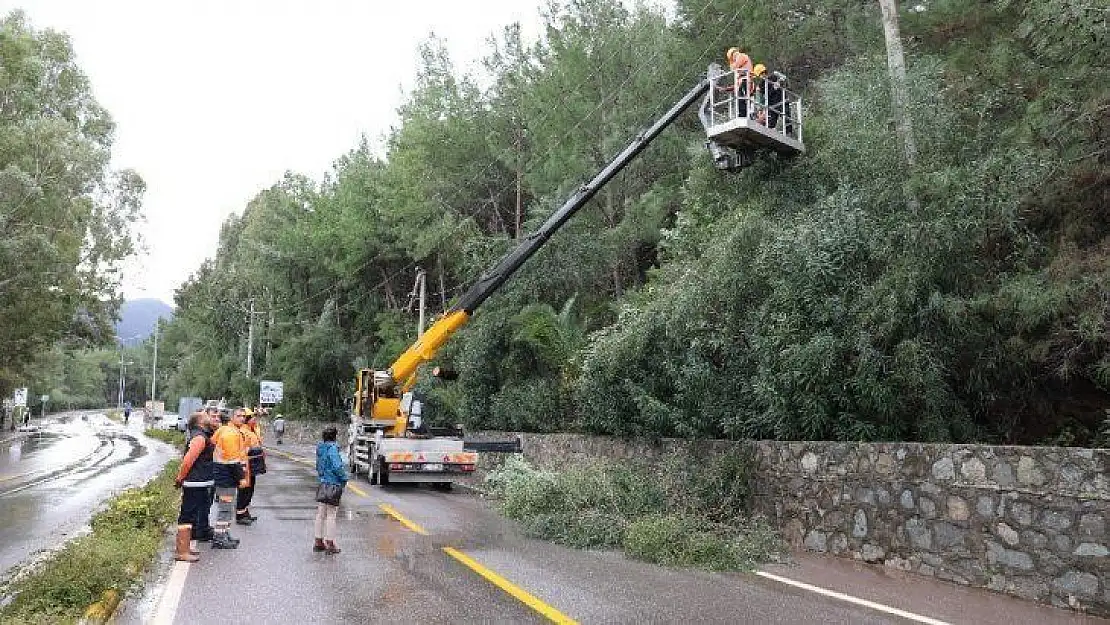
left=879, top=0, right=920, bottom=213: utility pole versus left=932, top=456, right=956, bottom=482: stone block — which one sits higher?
left=879, top=0, right=920, bottom=213: utility pole

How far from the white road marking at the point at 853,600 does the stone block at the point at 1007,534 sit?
56.6 inches

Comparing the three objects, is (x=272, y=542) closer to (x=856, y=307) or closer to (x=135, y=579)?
(x=135, y=579)

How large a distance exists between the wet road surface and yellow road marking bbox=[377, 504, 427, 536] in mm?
4777

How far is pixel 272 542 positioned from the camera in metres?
11.2

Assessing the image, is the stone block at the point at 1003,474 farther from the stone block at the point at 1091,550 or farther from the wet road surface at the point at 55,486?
the wet road surface at the point at 55,486

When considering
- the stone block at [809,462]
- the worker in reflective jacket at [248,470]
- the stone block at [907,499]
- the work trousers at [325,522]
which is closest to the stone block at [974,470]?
the stone block at [907,499]

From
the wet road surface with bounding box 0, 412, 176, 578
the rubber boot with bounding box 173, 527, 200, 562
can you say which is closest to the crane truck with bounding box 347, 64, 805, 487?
the wet road surface with bounding box 0, 412, 176, 578

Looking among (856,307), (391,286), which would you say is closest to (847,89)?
(856,307)

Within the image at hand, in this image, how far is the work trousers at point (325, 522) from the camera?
1037 centimetres

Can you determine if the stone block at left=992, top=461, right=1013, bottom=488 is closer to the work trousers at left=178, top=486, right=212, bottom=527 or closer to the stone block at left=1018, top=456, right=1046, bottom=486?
the stone block at left=1018, top=456, right=1046, bottom=486

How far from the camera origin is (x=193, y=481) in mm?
9938

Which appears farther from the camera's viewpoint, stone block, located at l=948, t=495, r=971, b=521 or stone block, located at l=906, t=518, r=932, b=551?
stone block, located at l=906, t=518, r=932, b=551

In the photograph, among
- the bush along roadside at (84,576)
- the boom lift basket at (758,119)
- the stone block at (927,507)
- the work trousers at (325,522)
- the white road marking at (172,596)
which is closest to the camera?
the bush along roadside at (84,576)

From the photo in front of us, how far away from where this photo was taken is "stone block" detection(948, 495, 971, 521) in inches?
339
